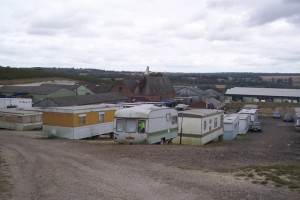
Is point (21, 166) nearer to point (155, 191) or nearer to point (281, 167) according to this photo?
point (155, 191)

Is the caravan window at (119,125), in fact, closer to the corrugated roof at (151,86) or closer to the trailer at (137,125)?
the trailer at (137,125)

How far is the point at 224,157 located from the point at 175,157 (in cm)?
192

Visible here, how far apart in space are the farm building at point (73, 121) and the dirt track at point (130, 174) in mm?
5552

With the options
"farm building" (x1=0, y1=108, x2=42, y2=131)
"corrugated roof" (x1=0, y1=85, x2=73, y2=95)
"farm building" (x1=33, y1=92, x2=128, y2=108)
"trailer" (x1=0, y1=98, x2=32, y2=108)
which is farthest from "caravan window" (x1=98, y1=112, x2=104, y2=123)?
"corrugated roof" (x1=0, y1=85, x2=73, y2=95)

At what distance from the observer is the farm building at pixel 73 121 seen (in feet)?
70.3

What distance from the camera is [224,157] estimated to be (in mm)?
14203

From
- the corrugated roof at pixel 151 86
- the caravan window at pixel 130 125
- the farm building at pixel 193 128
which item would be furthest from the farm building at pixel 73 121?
the corrugated roof at pixel 151 86

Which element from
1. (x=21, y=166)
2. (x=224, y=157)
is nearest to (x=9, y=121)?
(x=21, y=166)

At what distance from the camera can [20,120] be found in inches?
1085

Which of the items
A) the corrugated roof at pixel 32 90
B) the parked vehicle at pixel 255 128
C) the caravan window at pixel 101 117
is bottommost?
the parked vehicle at pixel 255 128

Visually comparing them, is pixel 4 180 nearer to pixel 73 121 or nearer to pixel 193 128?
pixel 73 121

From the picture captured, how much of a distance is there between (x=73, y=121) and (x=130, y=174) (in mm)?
11175

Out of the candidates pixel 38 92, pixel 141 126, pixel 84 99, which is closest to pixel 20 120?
pixel 84 99

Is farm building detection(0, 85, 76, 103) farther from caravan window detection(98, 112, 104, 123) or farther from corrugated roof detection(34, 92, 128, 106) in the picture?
caravan window detection(98, 112, 104, 123)
